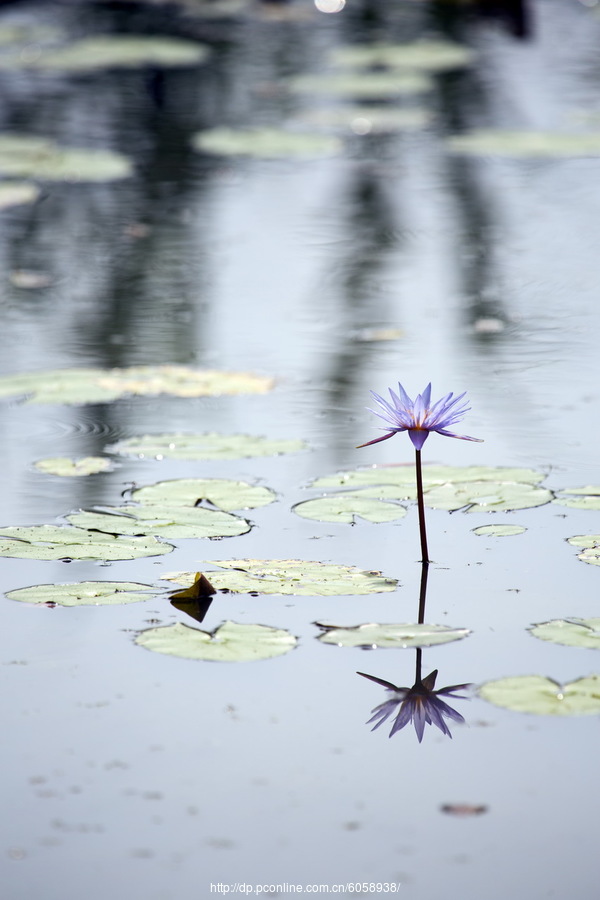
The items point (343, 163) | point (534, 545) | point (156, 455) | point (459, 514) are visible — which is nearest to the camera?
point (534, 545)

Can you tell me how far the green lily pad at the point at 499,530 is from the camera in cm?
190

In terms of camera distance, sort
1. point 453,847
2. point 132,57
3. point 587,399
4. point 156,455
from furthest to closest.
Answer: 1. point 132,57
2. point 587,399
3. point 156,455
4. point 453,847

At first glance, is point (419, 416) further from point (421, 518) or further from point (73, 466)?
point (73, 466)

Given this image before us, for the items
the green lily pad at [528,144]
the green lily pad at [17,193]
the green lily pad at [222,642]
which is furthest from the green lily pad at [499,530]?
the green lily pad at [528,144]

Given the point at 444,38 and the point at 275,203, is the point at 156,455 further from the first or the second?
the point at 444,38

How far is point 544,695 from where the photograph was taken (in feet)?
4.69

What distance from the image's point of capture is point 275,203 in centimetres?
429

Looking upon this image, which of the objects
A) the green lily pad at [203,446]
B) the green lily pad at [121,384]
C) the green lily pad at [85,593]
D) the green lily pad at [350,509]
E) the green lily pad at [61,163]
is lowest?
the green lily pad at [85,593]

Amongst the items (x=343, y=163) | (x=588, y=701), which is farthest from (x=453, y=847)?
(x=343, y=163)

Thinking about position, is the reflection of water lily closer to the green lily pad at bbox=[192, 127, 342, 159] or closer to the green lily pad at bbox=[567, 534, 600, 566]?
the green lily pad at bbox=[567, 534, 600, 566]

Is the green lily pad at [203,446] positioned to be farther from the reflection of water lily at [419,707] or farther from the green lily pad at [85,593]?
the reflection of water lily at [419,707]

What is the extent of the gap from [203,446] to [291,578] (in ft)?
1.96

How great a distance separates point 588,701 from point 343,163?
144 inches

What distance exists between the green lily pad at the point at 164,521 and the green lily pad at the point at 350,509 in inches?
4.1
